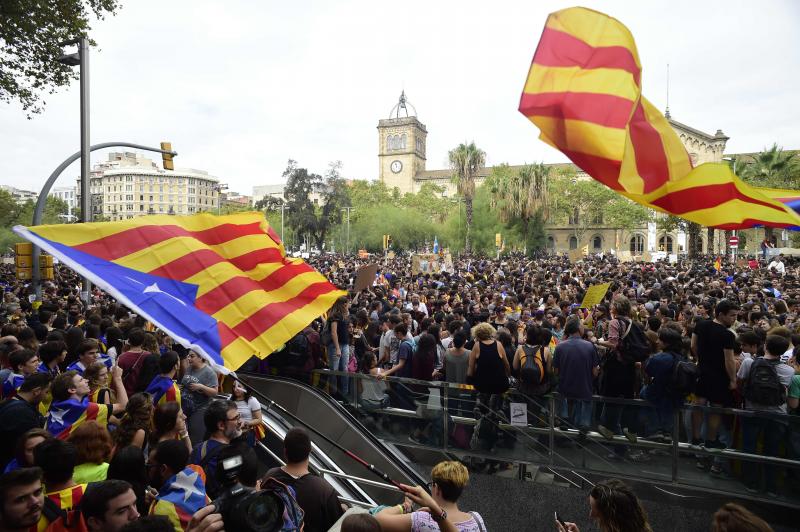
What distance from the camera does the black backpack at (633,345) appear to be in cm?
669

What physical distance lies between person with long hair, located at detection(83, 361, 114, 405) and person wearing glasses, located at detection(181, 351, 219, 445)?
75cm

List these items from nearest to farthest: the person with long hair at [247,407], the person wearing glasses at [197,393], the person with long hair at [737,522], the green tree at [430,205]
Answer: the person with long hair at [737,522], the person with long hair at [247,407], the person wearing glasses at [197,393], the green tree at [430,205]

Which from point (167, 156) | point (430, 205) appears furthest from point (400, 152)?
point (167, 156)

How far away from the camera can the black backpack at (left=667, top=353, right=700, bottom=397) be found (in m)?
5.83

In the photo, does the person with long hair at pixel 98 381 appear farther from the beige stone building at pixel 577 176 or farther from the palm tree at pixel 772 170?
the palm tree at pixel 772 170

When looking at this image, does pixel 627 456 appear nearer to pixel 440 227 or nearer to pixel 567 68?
pixel 567 68

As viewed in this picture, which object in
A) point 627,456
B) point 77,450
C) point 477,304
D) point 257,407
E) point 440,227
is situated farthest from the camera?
point 440,227

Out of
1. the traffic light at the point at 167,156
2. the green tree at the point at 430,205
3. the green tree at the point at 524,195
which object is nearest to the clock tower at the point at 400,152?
the green tree at the point at 430,205

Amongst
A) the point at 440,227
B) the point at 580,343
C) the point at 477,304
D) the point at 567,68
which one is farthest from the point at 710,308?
the point at 440,227

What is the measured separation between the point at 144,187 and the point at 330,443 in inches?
6355

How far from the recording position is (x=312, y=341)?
8516 millimetres

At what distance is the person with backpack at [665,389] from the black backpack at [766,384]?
555 mm

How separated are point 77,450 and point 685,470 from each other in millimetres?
5517

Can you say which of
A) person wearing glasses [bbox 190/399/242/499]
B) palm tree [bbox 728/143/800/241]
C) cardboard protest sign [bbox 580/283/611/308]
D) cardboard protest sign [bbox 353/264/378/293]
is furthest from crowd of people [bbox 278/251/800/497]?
palm tree [bbox 728/143/800/241]
